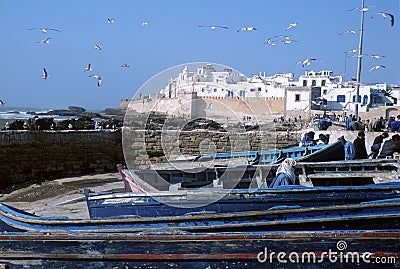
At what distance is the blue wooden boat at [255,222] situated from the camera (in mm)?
5332

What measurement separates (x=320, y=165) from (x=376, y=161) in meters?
1.01

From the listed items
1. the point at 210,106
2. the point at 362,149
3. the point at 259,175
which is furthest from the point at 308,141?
the point at 210,106

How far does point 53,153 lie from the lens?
55.8ft

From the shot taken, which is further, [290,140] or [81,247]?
[290,140]

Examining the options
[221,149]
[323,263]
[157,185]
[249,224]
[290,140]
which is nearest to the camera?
[323,263]

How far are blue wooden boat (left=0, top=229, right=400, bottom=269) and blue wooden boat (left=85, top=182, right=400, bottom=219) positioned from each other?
1.52 metres

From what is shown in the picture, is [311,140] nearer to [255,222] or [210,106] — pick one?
[210,106]

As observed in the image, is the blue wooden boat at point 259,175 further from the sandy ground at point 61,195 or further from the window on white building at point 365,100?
the window on white building at point 365,100

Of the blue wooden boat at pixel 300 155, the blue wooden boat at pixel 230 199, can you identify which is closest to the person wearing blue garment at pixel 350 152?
the blue wooden boat at pixel 300 155

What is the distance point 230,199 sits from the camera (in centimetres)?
643

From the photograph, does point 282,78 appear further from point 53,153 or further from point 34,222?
point 34,222

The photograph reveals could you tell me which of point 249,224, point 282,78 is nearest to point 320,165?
point 249,224

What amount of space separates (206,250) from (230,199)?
1827mm

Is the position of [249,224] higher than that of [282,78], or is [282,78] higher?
[282,78]
